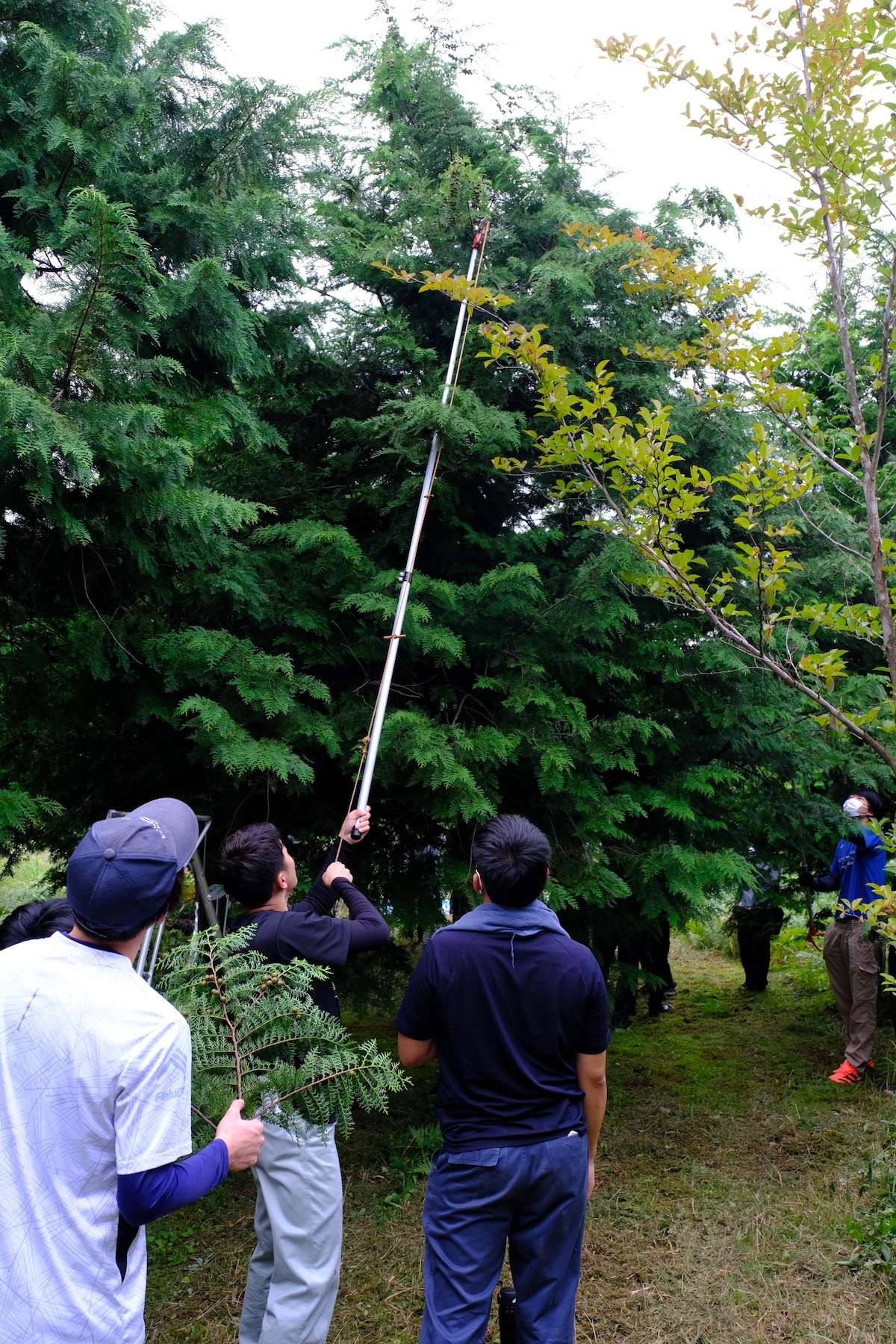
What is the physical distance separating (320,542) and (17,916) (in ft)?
9.84

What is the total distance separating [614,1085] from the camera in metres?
6.54

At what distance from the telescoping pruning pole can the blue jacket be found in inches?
136

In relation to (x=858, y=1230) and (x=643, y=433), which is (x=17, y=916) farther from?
(x=858, y=1230)

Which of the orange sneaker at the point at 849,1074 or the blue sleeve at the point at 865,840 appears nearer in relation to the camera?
the blue sleeve at the point at 865,840

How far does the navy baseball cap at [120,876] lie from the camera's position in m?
1.79

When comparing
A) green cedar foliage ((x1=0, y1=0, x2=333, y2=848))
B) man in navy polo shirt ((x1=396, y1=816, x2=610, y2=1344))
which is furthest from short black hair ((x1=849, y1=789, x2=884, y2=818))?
man in navy polo shirt ((x1=396, y1=816, x2=610, y2=1344))

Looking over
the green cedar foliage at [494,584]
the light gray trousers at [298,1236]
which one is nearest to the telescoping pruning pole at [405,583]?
the green cedar foliage at [494,584]

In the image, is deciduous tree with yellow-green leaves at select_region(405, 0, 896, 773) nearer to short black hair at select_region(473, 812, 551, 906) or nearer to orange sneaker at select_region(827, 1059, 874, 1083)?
short black hair at select_region(473, 812, 551, 906)

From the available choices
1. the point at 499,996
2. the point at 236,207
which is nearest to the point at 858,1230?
the point at 499,996

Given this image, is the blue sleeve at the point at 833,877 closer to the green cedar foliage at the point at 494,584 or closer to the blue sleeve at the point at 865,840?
the blue sleeve at the point at 865,840

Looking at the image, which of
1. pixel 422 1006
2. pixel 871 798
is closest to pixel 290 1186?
pixel 422 1006

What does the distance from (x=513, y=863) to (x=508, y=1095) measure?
646mm

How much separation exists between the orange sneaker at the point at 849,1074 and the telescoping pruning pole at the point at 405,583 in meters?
4.12

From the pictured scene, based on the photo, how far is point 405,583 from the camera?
175 inches
